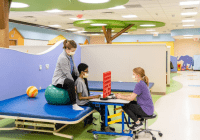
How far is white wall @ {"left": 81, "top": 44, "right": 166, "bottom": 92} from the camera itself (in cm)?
725

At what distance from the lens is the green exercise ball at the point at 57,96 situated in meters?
3.88

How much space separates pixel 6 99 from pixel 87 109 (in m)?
1.73

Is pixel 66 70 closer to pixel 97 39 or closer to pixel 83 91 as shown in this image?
pixel 83 91

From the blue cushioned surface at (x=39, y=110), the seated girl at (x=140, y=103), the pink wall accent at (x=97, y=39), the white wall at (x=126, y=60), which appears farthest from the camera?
the pink wall accent at (x=97, y=39)

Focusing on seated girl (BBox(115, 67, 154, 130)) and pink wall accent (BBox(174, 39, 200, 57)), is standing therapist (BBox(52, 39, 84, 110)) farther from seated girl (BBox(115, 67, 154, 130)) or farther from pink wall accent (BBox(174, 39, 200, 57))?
pink wall accent (BBox(174, 39, 200, 57))

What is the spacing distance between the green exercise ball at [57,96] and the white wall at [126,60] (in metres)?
3.83

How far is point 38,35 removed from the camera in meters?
18.0

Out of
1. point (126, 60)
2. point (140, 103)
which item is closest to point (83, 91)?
point (140, 103)

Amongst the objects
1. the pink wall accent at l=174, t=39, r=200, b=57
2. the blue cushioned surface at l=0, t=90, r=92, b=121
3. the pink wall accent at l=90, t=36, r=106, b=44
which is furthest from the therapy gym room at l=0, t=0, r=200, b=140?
the pink wall accent at l=90, t=36, r=106, b=44

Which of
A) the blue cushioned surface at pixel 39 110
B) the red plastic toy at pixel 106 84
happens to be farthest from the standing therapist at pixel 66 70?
the red plastic toy at pixel 106 84

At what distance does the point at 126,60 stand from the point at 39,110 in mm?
4415

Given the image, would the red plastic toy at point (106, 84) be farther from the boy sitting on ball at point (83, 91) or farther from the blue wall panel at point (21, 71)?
the blue wall panel at point (21, 71)

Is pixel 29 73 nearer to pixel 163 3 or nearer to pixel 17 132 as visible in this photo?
pixel 17 132

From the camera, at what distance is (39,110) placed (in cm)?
354
